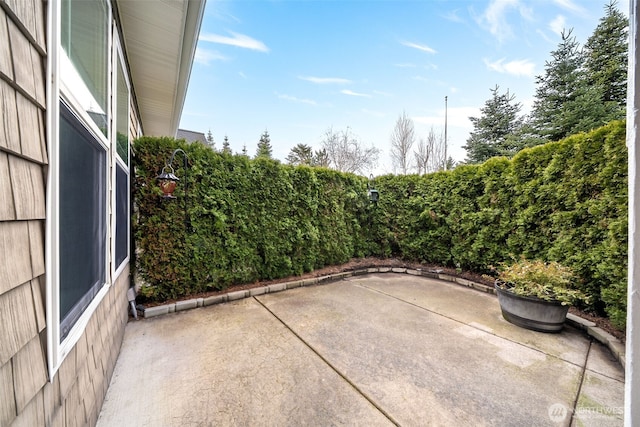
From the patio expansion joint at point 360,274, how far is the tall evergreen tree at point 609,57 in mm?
12275

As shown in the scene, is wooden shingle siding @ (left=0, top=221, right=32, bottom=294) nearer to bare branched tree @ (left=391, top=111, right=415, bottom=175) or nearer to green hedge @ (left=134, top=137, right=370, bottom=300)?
green hedge @ (left=134, top=137, right=370, bottom=300)

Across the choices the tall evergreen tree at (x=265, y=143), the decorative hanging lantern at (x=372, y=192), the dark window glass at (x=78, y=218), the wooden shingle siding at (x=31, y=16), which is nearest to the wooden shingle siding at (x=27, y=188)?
the dark window glass at (x=78, y=218)

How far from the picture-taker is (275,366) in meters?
2.16

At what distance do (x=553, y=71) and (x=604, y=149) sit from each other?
1288 cm

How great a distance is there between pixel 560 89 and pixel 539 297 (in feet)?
45.9

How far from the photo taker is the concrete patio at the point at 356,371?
168 cm

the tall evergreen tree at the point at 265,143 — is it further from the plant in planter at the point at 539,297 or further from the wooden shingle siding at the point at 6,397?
the wooden shingle siding at the point at 6,397

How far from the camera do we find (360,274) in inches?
208

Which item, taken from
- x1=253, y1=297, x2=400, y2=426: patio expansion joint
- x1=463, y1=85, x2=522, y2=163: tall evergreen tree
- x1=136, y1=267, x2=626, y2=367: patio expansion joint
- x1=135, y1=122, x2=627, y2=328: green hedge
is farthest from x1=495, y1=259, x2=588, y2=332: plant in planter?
x1=463, y1=85, x2=522, y2=163: tall evergreen tree

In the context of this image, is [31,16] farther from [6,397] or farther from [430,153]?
[430,153]

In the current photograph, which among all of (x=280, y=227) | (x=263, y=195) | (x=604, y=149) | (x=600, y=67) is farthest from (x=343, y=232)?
(x=600, y=67)

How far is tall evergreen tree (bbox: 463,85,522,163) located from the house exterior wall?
17.0 m

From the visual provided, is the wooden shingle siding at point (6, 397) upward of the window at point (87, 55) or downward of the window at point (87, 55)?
downward

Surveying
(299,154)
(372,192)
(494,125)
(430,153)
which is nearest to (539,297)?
(372,192)
